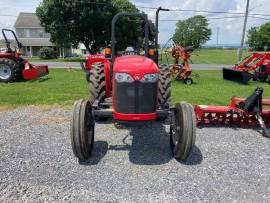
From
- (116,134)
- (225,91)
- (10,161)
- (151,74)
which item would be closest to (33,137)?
(10,161)

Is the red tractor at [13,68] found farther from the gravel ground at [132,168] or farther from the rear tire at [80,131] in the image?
the rear tire at [80,131]

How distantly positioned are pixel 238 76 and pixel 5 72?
10338 millimetres

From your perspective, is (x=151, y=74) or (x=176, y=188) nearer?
(x=176, y=188)

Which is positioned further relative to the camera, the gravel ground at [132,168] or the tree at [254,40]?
the tree at [254,40]

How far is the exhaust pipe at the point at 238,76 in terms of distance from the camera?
1413 cm

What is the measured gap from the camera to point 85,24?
29641 mm

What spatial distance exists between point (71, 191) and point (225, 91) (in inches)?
364

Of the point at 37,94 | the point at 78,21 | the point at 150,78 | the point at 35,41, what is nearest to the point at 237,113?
the point at 150,78

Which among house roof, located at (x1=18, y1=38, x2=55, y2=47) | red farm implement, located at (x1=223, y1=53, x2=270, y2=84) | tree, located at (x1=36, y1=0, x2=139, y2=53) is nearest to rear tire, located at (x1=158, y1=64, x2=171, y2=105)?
red farm implement, located at (x1=223, y1=53, x2=270, y2=84)

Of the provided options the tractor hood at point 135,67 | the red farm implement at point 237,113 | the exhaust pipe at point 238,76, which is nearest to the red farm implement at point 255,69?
the exhaust pipe at point 238,76

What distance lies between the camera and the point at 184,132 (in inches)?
180

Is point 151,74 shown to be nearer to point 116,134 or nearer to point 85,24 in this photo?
point 116,134

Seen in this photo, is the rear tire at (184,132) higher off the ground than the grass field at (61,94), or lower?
higher

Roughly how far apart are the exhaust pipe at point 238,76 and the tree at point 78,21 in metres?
14.6
